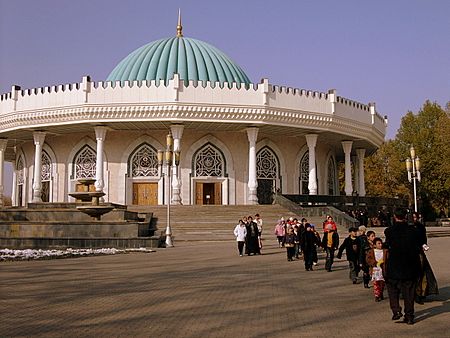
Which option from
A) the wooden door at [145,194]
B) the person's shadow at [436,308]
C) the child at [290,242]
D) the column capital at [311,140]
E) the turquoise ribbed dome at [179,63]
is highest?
the turquoise ribbed dome at [179,63]

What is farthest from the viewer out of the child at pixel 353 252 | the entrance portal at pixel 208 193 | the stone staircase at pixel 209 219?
the entrance portal at pixel 208 193

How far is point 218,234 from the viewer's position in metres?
22.7

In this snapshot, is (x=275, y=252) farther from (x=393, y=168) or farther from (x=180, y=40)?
(x=393, y=168)

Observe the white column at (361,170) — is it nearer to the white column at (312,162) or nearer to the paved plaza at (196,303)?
the white column at (312,162)

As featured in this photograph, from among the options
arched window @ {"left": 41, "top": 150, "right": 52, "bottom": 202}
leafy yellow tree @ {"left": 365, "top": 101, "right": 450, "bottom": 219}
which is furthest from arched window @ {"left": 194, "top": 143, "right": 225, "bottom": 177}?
leafy yellow tree @ {"left": 365, "top": 101, "right": 450, "bottom": 219}

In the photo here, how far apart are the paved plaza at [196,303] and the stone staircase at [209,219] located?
10.0m

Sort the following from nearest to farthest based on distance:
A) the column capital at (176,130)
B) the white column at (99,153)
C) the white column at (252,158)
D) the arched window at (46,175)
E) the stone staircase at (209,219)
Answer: the stone staircase at (209,219)
the column capital at (176,130)
the white column at (99,153)
the white column at (252,158)
the arched window at (46,175)

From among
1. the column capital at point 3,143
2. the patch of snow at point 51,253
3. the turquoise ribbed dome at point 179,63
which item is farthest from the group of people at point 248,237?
the column capital at point 3,143

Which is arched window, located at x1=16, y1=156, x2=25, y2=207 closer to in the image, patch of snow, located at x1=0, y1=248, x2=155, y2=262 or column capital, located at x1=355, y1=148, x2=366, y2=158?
patch of snow, located at x1=0, y1=248, x2=155, y2=262

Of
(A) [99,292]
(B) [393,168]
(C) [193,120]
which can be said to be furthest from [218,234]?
(B) [393,168]

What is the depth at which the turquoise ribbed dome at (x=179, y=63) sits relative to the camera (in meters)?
36.5

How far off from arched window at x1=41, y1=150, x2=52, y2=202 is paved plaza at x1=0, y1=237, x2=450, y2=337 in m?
23.7

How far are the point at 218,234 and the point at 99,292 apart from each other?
47.4ft

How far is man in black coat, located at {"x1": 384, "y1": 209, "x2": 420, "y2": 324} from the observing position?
625 centimetres
